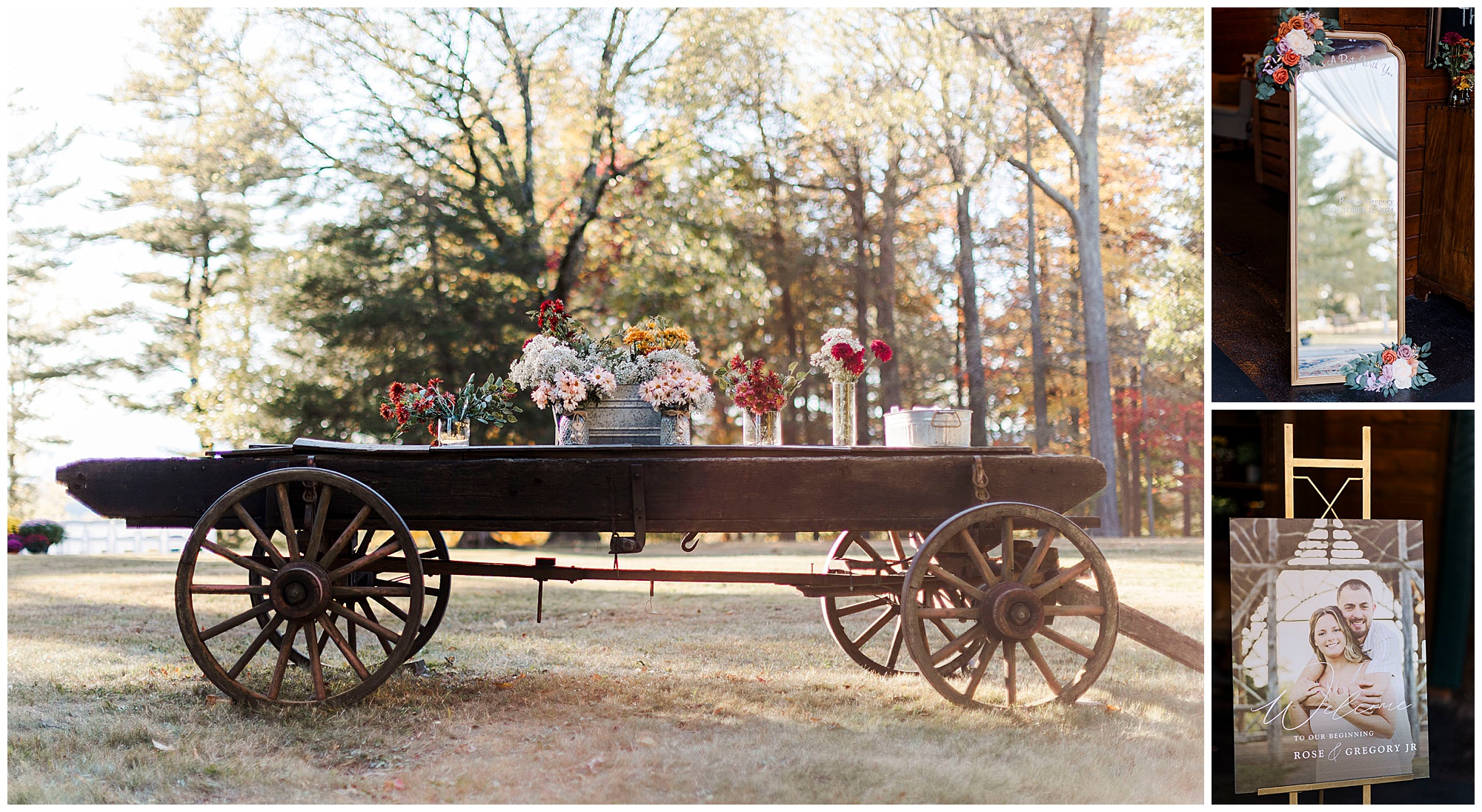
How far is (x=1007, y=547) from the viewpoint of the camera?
11.9 feet

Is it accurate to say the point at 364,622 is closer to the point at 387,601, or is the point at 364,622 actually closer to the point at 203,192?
the point at 387,601

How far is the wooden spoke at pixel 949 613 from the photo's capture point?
352 cm

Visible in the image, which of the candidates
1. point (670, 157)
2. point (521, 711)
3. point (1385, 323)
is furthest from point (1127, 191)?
point (521, 711)

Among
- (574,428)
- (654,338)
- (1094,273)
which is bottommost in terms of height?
(574,428)

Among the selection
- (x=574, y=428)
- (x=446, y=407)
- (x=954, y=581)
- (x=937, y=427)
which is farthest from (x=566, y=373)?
(x=954, y=581)

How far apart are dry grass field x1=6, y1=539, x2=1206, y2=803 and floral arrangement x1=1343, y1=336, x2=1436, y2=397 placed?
4.62ft

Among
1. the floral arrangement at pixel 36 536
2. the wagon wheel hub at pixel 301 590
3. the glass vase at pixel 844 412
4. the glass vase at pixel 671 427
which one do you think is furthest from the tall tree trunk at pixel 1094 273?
the floral arrangement at pixel 36 536

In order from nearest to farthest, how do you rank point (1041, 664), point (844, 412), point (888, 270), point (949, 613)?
point (949, 613) < point (1041, 664) < point (844, 412) < point (888, 270)

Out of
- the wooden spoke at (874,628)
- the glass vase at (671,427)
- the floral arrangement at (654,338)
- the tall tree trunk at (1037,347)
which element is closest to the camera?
the glass vase at (671,427)

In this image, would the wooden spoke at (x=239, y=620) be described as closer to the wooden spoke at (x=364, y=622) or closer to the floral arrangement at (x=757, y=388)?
the wooden spoke at (x=364, y=622)

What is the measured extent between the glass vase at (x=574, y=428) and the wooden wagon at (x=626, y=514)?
1.12 ft

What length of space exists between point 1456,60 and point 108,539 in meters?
12.6

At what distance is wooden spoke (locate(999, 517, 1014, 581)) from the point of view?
11.8ft

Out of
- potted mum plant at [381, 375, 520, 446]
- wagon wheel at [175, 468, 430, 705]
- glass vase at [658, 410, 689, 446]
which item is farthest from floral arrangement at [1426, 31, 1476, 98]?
wagon wheel at [175, 468, 430, 705]
